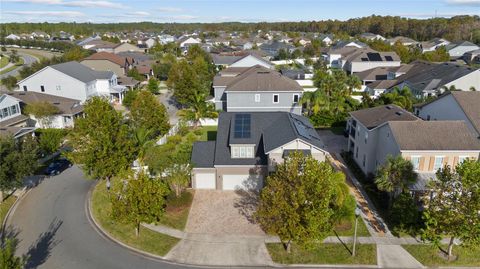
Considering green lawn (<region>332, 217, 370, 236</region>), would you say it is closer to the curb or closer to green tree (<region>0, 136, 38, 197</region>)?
the curb

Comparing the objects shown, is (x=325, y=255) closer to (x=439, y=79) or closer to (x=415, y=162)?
(x=415, y=162)

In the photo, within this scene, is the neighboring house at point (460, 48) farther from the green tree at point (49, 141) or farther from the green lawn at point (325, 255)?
the green tree at point (49, 141)

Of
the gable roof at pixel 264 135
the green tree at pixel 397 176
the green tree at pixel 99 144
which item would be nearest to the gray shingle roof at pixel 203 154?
the gable roof at pixel 264 135

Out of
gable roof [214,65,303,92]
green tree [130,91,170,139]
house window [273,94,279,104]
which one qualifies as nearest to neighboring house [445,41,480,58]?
gable roof [214,65,303,92]

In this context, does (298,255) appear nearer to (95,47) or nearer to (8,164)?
(8,164)

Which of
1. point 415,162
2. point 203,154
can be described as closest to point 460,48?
point 415,162

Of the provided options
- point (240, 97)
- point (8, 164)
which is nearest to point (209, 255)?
point (8, 164)
